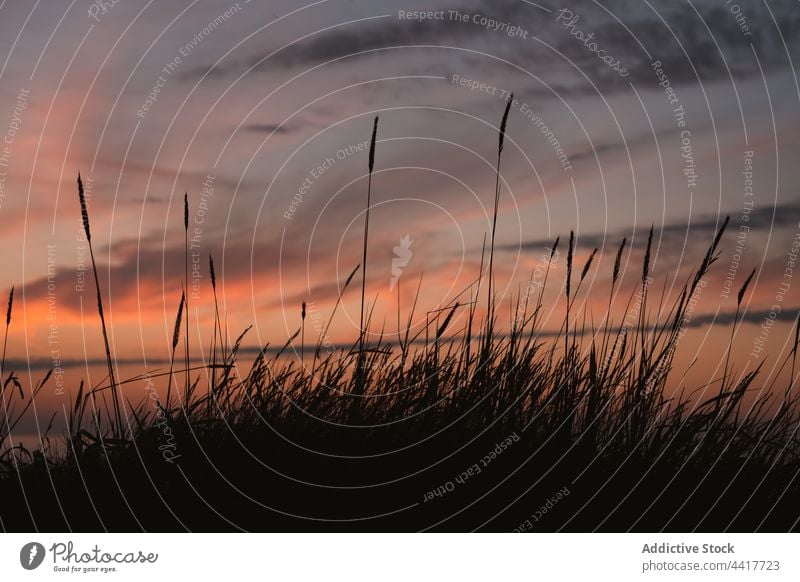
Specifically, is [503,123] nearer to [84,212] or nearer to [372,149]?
[372,149]

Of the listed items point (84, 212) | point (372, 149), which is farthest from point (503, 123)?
point (84, 212)
